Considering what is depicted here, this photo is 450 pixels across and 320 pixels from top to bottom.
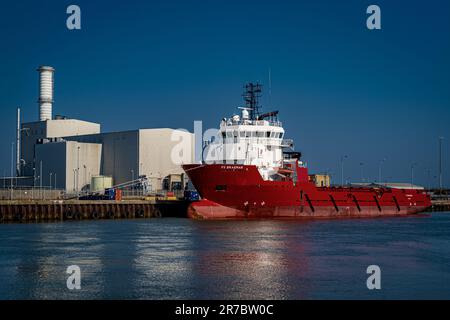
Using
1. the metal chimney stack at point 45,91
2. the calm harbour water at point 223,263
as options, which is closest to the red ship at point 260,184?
the calm harbour water at point 223,263

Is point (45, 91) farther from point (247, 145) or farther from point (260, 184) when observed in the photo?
point (260, 184)

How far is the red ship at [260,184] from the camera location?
145 feet

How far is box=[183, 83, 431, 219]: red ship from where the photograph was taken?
44062mm

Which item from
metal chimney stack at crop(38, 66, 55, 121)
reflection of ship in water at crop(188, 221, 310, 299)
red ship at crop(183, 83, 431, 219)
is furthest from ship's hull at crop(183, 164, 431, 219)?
metal chimney stack at crop(38, 66, 55, 121)

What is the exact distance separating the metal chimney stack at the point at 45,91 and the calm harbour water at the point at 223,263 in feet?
172

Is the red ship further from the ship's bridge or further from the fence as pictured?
the fence

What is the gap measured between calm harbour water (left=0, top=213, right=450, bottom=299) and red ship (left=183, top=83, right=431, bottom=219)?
6127mm

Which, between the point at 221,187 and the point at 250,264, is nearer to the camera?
the point at 250,264

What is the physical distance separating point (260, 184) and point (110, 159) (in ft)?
124

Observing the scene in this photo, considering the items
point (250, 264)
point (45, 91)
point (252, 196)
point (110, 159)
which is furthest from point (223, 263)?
point (45, 91)

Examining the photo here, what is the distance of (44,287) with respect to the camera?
61.7 ft

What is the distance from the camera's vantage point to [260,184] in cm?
4434
